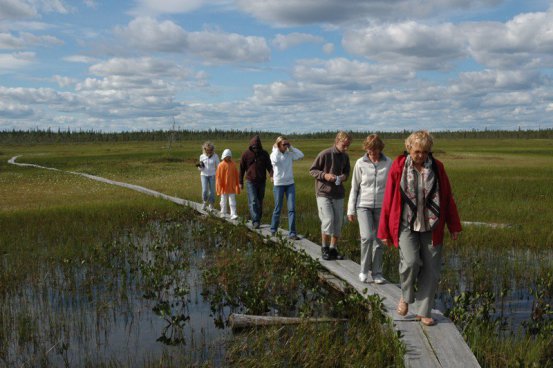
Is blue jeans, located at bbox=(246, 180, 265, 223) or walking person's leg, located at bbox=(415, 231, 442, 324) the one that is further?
blue jeans, located at bbox=(246, 180, 265, 223)

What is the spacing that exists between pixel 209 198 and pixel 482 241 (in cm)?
742

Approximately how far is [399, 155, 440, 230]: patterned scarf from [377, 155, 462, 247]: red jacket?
55 mm

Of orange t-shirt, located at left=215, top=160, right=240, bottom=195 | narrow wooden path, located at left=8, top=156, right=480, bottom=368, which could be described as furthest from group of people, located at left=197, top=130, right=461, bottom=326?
orange t-shirt, located at left=215, top=160, right=240, bottom=195

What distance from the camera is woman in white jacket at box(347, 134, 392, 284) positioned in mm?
7055

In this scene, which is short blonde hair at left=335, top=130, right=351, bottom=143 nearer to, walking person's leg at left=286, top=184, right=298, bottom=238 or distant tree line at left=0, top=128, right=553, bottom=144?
walking person's leg at left=286, top=184, right=298, bottom=238

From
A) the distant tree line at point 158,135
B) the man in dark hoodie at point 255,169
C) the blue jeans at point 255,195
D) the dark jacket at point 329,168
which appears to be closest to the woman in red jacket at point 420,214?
the dark jacket at point 329,168

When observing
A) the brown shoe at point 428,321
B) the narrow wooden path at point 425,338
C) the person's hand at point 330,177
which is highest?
the person's hand at point 330,177

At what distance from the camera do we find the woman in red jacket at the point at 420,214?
5457mm

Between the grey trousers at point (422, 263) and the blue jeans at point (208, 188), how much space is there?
9096mm

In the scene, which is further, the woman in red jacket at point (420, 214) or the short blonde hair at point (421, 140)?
the woman in red jacket at point (420, 214)

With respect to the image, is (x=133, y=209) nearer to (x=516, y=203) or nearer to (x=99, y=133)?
(x=516, y=203)

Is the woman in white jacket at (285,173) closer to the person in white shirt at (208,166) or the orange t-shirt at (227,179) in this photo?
the orange t-shirt at (227,179)

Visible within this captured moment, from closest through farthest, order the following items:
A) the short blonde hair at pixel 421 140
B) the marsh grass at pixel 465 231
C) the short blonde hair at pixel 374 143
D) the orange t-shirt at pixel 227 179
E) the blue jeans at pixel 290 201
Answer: the short blonde hair at pixel 421 140 → the short blonde hair at pixel 374 143 → the marsh grass at pixel 465 231 → the blue jeans at pixel 290 201 → the orange t-shirt at pixel 227 179

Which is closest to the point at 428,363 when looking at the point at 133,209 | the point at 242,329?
the point at 242,329
